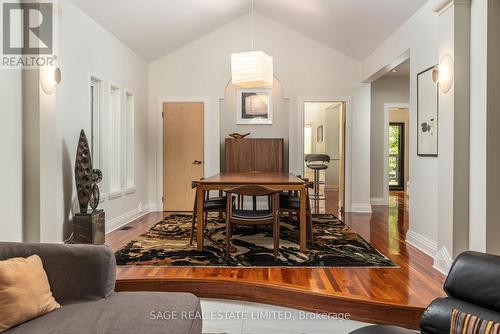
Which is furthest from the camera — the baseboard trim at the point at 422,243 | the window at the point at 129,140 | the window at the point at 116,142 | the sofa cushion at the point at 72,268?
the window at the point at 129,140

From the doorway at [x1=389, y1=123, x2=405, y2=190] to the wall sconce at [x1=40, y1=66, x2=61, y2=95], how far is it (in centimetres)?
987

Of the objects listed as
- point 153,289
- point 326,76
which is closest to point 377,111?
point 326,76

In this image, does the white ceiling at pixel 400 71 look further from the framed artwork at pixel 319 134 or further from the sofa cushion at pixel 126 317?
the sofa cushion at pixel 126 317

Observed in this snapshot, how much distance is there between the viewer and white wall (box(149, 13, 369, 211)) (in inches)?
262

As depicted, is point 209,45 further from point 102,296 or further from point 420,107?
point 102,296

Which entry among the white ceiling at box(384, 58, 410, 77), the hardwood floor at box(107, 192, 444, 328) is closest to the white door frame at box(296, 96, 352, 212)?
the white ceiling at box(384, 58, 410, 77)

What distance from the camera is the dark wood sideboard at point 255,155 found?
6.51 m

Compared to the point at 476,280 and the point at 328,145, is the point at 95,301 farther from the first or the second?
the point at 328,145

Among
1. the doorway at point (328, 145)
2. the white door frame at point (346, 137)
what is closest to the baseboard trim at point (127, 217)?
the white door frame at point (346, 137)

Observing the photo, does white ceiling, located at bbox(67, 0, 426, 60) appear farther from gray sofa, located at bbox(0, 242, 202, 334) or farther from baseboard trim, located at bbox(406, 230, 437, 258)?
gray sofa, located at bbox(0, 242, 202, 334)

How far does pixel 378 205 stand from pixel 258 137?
9.19 ft

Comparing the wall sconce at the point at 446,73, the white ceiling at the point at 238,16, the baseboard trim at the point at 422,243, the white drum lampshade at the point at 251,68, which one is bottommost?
the baseboard trim at the point at 422,243

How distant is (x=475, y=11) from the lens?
2.95 meters

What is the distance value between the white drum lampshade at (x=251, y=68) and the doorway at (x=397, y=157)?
7.97 metres
